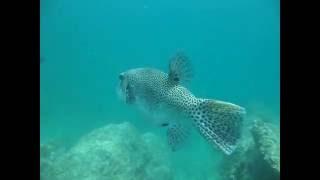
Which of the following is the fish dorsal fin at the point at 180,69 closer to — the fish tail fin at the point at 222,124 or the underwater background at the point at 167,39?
the fish tail fin at the point at 222,124

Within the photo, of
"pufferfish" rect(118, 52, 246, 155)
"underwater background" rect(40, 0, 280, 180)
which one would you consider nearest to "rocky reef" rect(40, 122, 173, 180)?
"pufferfish" rect(118, 52, 246, 155)

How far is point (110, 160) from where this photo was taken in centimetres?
801

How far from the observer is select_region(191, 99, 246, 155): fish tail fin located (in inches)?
181

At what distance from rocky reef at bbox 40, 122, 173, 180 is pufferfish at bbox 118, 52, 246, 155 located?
2.43m

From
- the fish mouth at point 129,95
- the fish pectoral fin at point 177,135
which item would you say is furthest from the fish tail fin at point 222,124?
the fish mouth at point 129,95

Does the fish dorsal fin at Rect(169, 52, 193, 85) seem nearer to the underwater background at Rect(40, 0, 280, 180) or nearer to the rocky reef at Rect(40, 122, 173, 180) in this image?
the rocky reef at Rect(40, 122, 173, 180)

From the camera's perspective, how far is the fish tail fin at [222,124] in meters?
4.60

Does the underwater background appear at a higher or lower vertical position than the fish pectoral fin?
higher

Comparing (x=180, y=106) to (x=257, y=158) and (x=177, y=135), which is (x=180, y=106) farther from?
(x=257, y=158)

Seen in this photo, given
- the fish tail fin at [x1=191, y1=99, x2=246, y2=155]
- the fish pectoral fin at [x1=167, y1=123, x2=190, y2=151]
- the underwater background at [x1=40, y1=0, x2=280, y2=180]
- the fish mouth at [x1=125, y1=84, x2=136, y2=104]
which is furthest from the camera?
the underwater background at [x1=40, y1=0, x2=280, y2=180]
